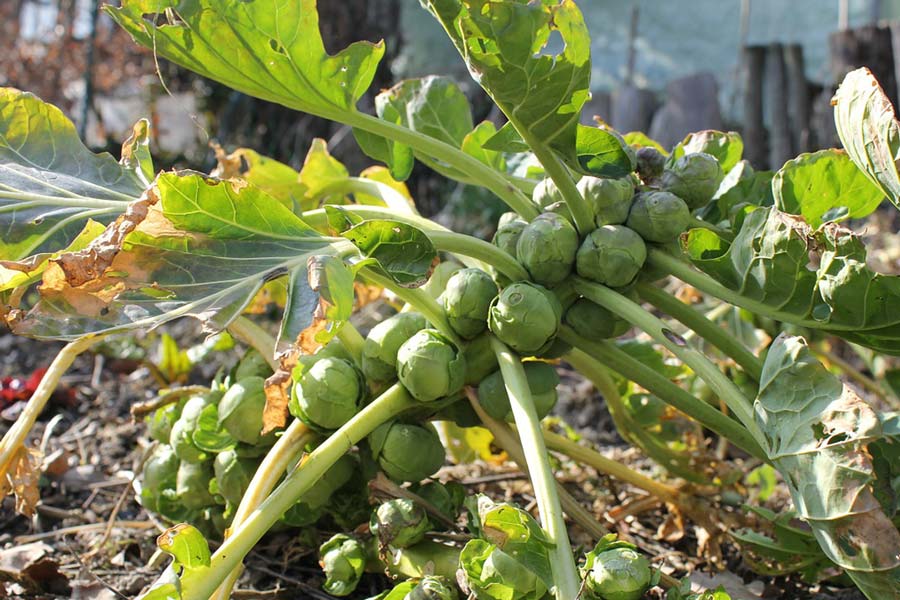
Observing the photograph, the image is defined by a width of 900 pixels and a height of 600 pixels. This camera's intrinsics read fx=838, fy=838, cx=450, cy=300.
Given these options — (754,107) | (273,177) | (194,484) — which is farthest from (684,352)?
(754,107)

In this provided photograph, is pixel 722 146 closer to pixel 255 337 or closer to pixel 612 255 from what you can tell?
pixel 612 255

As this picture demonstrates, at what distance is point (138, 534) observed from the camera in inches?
63.1

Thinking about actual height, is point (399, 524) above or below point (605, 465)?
above

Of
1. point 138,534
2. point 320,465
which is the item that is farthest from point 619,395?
point 138,534

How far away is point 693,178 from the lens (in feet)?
4.13

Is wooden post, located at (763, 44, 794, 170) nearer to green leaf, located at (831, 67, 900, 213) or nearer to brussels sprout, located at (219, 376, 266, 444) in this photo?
green leaf, located at (831, 67, 900, 213)

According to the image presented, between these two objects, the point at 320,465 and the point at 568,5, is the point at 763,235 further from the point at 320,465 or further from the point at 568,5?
the point at 320,465

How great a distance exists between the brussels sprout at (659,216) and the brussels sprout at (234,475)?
70 centimetres

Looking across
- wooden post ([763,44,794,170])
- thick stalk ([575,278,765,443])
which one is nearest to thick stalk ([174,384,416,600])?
thick stalk ([575,278,765,443])

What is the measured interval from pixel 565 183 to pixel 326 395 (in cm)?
45

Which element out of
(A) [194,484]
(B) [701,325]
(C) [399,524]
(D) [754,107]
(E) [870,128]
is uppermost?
(E) [870,128]

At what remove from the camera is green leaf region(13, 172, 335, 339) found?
1.02 metres

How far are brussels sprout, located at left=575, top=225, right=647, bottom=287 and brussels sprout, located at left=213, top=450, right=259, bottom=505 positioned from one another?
60cm

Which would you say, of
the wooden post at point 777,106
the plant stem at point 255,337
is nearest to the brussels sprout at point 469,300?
the plant stem at point 255,337
